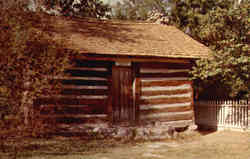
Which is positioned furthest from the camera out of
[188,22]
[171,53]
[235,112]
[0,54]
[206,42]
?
[188,22]

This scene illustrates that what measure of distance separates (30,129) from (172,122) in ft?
20.5

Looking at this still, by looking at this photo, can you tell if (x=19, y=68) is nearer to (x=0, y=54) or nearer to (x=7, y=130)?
(x=0, y=54)

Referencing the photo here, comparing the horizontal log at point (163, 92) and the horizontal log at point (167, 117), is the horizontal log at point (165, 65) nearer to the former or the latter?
the horizontal log at point (163, 92)

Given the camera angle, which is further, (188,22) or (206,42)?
(188,22)

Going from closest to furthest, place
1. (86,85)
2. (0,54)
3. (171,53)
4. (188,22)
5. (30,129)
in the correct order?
(0,54) → (30,129) → (86,85) → (171,53) → (188,22)

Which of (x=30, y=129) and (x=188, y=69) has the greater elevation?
(x=188, y=69)

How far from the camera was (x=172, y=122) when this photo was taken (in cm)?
1228

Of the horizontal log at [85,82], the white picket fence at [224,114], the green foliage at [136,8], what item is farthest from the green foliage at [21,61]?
the green foliage at [136,8]

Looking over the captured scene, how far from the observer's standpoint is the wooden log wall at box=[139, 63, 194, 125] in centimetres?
1176

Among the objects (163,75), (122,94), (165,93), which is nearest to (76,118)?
(122,94)

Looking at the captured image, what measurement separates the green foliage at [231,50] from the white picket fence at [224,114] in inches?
59.3

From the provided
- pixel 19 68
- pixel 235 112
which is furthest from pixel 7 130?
pixel 235 112

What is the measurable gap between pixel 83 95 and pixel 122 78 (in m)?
1.71

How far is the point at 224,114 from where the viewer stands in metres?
14.2
